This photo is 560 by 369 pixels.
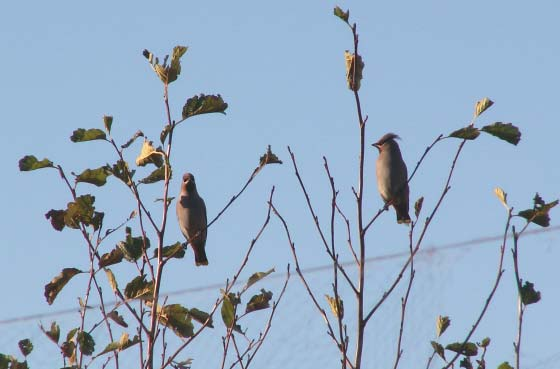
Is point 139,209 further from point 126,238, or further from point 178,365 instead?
point 178,365

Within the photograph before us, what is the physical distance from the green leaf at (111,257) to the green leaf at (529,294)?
1.34 m

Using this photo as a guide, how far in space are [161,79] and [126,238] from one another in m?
0.55

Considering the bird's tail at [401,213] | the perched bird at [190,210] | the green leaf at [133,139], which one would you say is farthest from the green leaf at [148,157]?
the perched bird at [190,210]

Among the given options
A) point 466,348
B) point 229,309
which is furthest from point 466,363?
point 229,309

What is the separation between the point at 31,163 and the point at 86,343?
2.37 ft

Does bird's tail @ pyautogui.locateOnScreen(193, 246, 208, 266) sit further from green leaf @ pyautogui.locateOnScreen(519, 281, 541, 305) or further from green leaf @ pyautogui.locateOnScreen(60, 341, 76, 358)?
green leaf @ pyautogui.locateOnScreen(519, 281, 541, 305)

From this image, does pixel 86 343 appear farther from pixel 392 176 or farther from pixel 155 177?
pixel 392 176

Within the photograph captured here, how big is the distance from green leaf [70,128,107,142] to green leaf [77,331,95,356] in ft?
2.27

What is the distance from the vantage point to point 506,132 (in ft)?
12.2

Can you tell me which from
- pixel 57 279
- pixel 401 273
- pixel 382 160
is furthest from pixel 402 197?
pixel 401 273

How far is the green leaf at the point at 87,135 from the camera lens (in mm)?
3928

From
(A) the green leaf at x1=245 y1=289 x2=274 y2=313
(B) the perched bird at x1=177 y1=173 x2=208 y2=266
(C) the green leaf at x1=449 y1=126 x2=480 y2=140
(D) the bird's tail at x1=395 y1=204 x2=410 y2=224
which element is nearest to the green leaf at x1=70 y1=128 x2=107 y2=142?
(A) the green leaf at x1=245 y1=289 x2=274 y2=313

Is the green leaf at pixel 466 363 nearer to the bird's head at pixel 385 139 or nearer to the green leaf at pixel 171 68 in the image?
the green leaf at pixel 171 68

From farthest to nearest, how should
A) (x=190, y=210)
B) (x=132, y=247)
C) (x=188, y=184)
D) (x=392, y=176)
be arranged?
(x=188, y=184)
(x=190, y=210)
(x=392, y=176)
(x=132, y=247)
